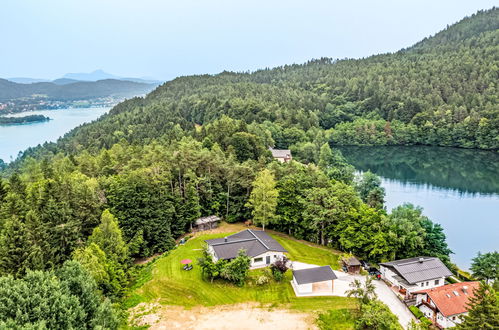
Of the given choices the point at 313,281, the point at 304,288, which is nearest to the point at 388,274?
the point at 313,281

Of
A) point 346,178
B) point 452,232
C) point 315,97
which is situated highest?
point 315,97

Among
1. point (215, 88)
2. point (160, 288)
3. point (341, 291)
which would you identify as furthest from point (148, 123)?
point (341, 291)

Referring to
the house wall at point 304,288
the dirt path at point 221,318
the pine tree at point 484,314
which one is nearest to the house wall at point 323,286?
the house wall at point 304,288

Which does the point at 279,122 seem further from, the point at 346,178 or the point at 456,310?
the point at 456,310

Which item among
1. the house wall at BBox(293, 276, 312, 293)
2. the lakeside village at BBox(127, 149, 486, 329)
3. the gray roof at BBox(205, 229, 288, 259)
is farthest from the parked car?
the gray roof at BBox(205, 229, 288, 259)

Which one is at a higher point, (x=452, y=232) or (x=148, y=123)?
(x=148, y=123)
